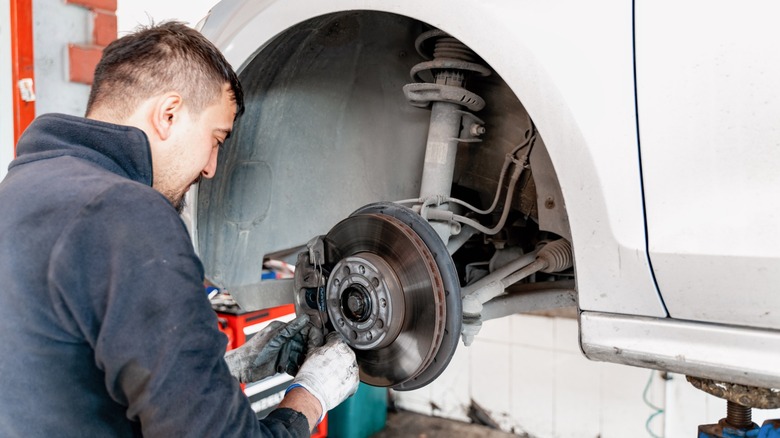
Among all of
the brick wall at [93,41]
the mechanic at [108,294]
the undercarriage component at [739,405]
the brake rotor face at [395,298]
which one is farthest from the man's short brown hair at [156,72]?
the brick wall at [93,41]

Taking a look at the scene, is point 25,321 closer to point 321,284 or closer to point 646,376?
point 321,284

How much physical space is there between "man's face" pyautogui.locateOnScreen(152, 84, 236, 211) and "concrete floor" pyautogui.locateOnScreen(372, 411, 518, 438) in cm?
258

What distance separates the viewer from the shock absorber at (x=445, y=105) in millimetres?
1139

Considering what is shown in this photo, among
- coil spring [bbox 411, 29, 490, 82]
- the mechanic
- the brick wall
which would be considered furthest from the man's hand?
the brick wall

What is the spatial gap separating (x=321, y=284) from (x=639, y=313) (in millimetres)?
574

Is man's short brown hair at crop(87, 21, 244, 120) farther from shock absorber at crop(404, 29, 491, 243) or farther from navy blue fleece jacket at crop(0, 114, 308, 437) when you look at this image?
shock absorber at crop(404, 29, 491, 243)

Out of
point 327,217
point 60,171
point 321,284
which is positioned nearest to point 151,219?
point 60,171

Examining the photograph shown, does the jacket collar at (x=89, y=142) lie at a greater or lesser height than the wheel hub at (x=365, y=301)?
greater

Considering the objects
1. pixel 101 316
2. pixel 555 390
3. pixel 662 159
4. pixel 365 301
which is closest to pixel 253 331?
pixel 365 301

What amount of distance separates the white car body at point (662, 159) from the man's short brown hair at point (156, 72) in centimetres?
36

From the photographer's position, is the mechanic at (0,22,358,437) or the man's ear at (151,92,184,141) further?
the man's ear at (151,92,184,141)

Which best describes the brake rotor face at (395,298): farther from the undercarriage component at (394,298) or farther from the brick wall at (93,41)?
the brick wall at (93,41)

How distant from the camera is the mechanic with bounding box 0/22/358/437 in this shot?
2.12ft

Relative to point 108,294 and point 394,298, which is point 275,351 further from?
point 108,294
